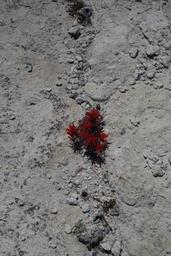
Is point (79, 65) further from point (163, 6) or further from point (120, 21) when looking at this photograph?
point (163, 6)

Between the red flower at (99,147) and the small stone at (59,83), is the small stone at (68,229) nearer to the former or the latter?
the red flower at (99,147)

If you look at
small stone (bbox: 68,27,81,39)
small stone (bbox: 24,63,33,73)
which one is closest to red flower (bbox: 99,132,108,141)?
small stone (bbox: 24,63,33,73)

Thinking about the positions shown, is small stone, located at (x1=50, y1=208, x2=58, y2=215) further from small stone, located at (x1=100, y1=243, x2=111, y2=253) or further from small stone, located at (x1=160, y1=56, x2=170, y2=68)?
small stone, located at (x1=160, y1=56, x2=170, y2=68)

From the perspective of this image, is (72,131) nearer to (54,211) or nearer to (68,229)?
(54,211)

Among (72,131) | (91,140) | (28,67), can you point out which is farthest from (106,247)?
(28,67)

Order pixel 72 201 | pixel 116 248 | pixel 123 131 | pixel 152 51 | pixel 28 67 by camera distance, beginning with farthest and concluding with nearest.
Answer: pixel 28 67, pixel 152 51, pixel 123 131, pixel 72 201, pixel 116 248

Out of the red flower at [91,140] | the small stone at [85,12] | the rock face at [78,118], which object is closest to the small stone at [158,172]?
the rock face at [78,118]
